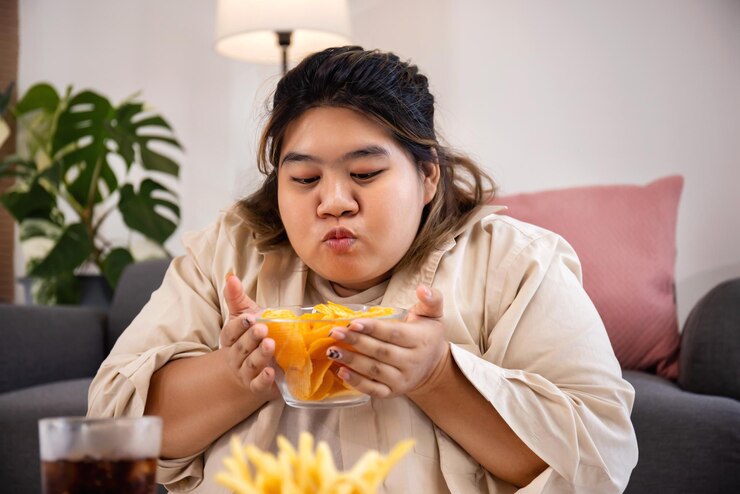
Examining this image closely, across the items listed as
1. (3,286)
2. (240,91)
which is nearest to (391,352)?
(240,91)

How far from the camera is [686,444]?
1378 millimetres

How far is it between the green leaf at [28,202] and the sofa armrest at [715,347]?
2046mm

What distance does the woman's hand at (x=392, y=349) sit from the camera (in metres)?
0.79

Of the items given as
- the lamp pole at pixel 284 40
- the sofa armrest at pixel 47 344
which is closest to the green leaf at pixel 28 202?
the sofa armrest at pixel 47 344

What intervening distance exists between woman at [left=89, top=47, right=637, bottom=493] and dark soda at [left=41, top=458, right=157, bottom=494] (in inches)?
14.0

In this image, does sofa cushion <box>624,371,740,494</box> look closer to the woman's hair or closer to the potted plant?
the woman's hair

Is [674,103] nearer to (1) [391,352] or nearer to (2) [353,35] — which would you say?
(2) [353,35]

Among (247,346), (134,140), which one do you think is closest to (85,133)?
(134,140)

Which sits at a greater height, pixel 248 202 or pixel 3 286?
pixel 248 202

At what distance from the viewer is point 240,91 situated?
9.58 ft

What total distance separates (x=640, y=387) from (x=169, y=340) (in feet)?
2.88

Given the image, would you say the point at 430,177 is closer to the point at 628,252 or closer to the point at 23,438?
the point at 628,252

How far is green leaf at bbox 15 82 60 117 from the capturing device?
2.73m

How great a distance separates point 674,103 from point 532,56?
1.42 feet
